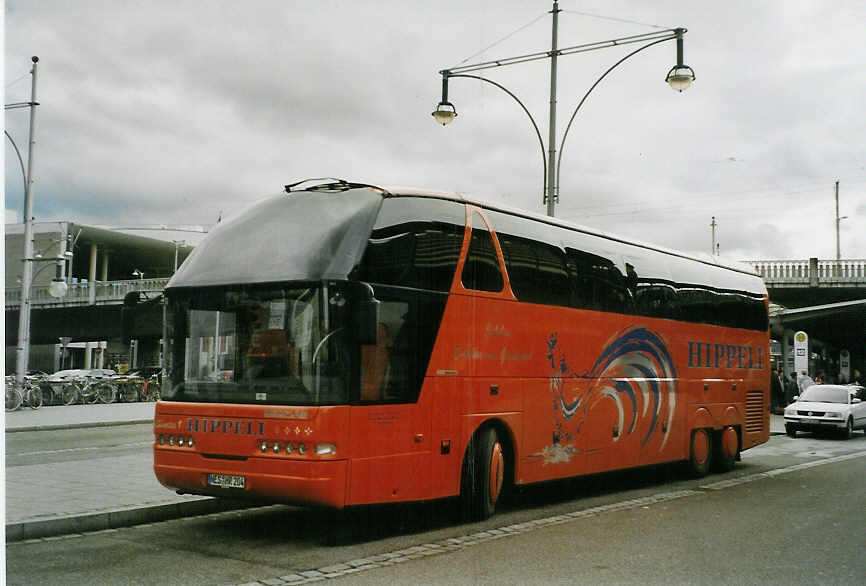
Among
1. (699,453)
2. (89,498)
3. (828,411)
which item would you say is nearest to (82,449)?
(89,498)

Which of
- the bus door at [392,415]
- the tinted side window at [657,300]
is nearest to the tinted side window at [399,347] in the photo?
the bus door at [392,415]

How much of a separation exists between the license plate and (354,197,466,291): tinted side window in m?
2.16

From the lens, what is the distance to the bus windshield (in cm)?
820

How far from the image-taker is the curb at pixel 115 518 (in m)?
8.25

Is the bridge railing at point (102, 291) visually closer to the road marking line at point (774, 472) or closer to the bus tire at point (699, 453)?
the bus tire at point (699, 453)

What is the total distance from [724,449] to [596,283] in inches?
215

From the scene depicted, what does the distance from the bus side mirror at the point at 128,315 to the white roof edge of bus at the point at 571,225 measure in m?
3.08

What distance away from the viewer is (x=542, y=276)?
36.3 feet

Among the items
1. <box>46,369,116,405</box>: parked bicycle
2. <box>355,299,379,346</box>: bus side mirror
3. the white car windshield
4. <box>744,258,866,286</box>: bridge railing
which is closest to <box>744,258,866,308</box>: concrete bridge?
<box>744,258,866,286</box>: bridge railing

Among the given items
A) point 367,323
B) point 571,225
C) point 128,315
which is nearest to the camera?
point 367,323

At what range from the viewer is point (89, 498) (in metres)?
9.85

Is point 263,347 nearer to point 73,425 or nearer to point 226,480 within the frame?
point 226,480

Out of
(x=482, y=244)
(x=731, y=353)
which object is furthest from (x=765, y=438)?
(x=482, y=244)

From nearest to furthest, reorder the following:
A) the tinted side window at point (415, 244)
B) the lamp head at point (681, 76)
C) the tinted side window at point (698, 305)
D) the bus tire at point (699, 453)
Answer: the tinted side window at point (415, 244), the tinted side window at point (698, 305), the bus tire at point (699, 453), the lamp head at point (681, 76)
